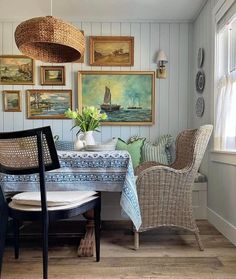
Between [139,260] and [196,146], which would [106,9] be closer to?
[196,146]

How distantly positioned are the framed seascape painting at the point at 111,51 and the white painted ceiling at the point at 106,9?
266 mm

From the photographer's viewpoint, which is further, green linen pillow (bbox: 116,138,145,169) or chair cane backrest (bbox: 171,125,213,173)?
green linen pillow (bbox: 116,138,145,169)

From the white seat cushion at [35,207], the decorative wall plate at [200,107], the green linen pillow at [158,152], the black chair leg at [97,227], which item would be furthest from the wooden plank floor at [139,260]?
the decorative wall plate at [200,107]

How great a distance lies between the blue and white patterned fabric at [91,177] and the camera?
200 centimetres

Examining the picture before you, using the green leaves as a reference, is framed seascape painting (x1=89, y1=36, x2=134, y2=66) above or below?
above

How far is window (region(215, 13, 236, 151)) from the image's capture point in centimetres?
268

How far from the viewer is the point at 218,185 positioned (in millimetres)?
2867

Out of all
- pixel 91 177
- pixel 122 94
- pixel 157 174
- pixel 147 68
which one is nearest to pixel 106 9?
pixel 147 68

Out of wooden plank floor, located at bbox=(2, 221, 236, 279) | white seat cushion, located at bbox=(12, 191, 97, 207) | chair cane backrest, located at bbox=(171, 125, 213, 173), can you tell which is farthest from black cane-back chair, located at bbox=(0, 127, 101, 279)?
chair cane backrest, located at bbox=(171, 125, 213, 173)

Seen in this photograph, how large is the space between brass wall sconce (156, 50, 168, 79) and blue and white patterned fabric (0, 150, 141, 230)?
209cm

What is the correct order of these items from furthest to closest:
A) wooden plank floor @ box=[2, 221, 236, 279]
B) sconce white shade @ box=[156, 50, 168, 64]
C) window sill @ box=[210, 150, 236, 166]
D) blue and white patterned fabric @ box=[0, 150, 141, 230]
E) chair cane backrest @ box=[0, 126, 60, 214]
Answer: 1. sconce white shade @ box=[156, 50, 168, 64]
2. window sill @ box=[210, 150, 236, 166]
3. blue and white patterned fabric @ box=[0, 150, 141, 230]
4. wooden plank floor @ box=[2, 221, 236, 279]
5. chair cane backrest @ box=[0, 126, 60, 214]

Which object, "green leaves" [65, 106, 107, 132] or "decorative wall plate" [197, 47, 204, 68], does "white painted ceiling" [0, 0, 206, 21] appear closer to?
"decorative wall plate" [197, 47, 204, 68]

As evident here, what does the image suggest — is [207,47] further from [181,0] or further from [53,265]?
[53,265]

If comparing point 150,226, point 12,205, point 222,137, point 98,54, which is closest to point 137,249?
point 150,226
